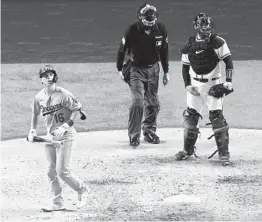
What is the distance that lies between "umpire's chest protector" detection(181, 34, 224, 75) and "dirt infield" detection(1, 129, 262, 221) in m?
1.21

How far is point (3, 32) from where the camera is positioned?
75.2 feet

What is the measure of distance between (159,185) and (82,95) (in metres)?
5.91

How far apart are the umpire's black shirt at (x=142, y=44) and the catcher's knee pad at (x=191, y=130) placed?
3.89 ft

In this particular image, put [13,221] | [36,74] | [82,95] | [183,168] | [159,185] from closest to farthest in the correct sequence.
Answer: [13,221], [159,185], [183,168], [82,95], [36,74]

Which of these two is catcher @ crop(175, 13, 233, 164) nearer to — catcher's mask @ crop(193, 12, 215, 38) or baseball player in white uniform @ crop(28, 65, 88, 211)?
catcher's mask @ crop(193, 12, 215, 38)

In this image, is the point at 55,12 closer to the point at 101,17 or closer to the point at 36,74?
the point at 101,17

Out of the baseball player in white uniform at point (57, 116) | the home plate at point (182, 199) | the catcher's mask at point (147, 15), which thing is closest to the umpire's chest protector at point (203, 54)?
the catcher's mask at point (147, 15)

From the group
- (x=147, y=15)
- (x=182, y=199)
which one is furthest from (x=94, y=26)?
(x=182, y=199)

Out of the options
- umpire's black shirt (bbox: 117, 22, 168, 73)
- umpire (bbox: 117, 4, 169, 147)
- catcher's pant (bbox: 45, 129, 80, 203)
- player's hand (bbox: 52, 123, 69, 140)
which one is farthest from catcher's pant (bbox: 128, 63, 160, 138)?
player's hand (bbox: 52, 123, 69, 140)

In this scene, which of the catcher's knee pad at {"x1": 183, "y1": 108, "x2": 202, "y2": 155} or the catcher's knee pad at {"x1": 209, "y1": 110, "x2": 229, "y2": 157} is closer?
the catcher's knee pad at {"x1": 209, "y1": 110, "x2": 229, "y2": 157}

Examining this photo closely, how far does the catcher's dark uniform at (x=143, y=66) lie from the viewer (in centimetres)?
1202

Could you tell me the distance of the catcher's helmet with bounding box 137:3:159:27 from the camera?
38.6 ft

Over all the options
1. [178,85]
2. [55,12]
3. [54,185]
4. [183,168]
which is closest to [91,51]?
[178,85]

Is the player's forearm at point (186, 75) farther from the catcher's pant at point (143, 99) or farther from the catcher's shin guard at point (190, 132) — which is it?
the catcher's pant at point (143, 99)
